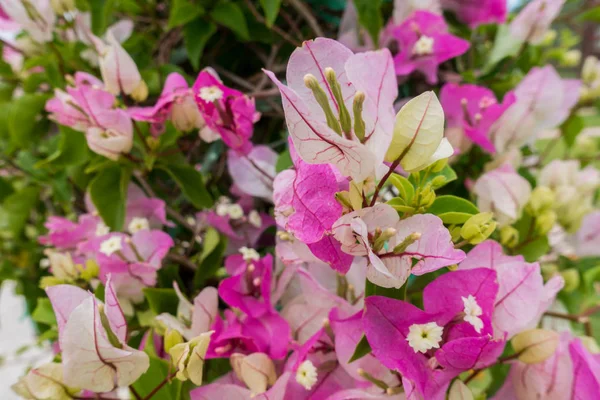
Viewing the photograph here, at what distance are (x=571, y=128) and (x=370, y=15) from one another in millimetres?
364

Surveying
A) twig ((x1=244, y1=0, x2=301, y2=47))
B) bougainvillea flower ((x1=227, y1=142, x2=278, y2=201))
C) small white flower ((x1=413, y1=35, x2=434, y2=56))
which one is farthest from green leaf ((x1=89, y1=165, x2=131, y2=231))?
small white flower ((x1=413, y1=35, x2=434, y2=56))

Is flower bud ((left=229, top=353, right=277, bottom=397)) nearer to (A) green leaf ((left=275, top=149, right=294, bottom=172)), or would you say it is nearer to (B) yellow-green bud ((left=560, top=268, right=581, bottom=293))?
(A) green leaf ((left=275, top=149, right=294, bottom=172))

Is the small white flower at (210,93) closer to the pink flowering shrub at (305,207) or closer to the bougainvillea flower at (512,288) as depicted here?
the pink flowering shrub at (305,207)

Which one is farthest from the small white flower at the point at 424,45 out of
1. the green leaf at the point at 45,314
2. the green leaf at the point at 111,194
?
the green leaf at the point at 45,314

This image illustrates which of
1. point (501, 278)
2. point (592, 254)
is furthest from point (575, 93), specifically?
point (501, 278)

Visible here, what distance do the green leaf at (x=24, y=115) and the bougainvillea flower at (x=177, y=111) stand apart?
0.22 m

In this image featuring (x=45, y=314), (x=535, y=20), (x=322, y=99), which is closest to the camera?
(x=322, y=99)

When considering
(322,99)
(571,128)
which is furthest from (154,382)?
(571,128)

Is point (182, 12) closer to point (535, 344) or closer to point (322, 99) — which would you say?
point (322, 99)

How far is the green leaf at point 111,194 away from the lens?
1.55 feet

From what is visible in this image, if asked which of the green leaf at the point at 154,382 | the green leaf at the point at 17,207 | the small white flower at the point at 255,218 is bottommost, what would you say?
the green leaf at the point at 17,207

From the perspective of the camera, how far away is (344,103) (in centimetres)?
27

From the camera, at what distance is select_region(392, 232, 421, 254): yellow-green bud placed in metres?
0.26

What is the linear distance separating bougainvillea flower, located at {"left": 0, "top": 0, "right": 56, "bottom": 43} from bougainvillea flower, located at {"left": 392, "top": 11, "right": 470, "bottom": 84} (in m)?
0.39
